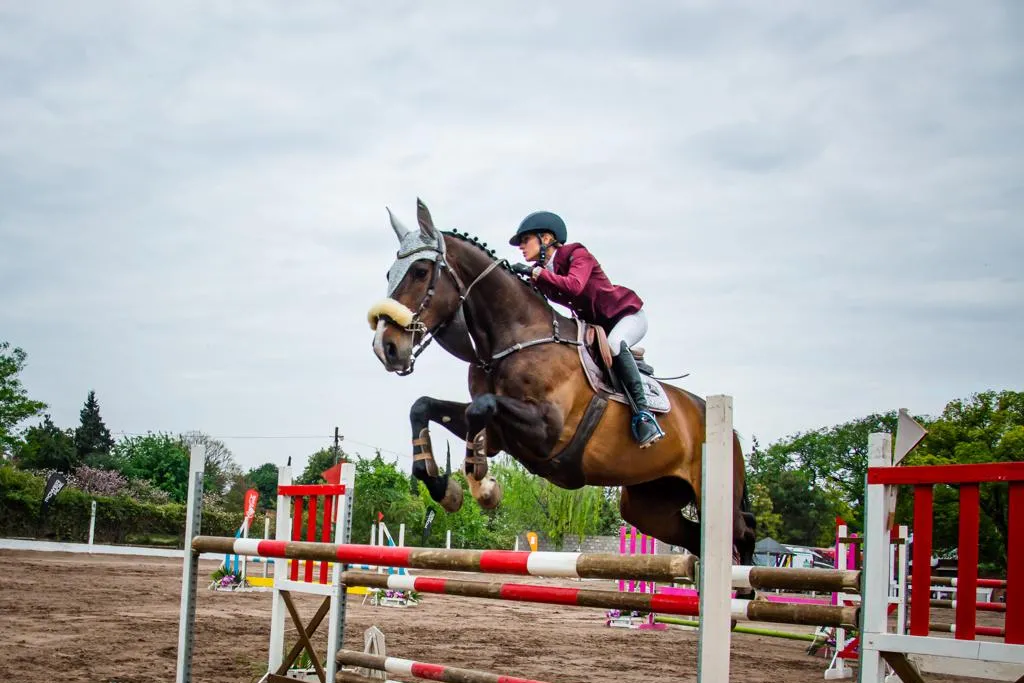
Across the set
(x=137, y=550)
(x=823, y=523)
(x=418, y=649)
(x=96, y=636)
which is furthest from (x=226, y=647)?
(x=823, y=523)

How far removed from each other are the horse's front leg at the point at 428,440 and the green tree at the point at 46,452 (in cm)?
3902

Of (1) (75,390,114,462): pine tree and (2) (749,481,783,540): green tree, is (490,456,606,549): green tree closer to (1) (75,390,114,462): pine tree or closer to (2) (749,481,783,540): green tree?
(2) (749,481,783,540): green tree

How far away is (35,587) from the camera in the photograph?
1261cm

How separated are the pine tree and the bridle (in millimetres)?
50010

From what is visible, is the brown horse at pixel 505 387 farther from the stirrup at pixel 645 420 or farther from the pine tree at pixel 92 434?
the pine tree at pixel 92 434

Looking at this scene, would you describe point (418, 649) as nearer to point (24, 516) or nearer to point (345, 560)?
point (345, 560)

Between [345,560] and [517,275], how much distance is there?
1.82 m

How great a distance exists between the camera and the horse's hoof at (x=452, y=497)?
177 inches

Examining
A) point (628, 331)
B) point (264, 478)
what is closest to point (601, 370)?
point (628, 331)

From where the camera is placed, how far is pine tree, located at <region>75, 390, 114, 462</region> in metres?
50.8

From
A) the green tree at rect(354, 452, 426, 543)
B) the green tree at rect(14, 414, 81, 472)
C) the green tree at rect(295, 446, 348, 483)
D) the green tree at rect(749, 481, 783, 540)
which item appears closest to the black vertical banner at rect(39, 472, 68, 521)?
the green tree at rect(354, 452, 426, 543)

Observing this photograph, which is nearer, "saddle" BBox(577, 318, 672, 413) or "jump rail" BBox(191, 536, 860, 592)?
"jump rail" BBox(191, 536, 860, 592)

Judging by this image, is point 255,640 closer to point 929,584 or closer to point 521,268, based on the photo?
point 521,268

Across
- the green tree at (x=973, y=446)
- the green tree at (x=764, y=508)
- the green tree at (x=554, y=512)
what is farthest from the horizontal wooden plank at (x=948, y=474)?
the green tree at (x=764, y=508)
